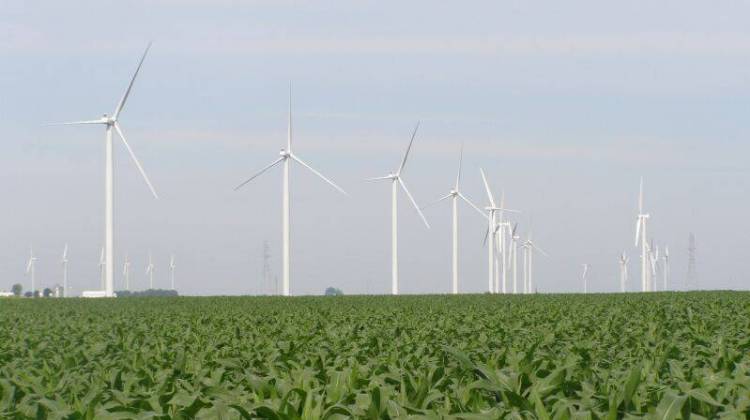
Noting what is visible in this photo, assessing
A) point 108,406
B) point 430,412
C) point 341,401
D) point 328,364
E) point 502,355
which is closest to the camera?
point 430,412

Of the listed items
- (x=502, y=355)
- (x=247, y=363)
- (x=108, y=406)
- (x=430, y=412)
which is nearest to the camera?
(x=430, y=412)

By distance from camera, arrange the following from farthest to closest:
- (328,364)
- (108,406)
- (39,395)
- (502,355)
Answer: (328,364)
(502,355)
(39,395)
(108,406)

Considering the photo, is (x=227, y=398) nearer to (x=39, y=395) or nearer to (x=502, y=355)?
(x=39, y=395)

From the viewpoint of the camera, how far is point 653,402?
6.20 meters

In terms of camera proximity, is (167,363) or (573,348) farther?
(573,348)

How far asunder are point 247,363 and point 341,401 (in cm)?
563

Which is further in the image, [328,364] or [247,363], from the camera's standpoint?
[247,363]

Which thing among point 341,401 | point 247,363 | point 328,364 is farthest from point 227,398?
point 247,363

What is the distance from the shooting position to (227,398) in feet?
19.7

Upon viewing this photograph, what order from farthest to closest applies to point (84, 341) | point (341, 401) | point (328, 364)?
point (84, 341), point (328, 364), point (341, 401)

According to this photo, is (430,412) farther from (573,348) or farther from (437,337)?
(437,337)

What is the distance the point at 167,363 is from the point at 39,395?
4579 mm

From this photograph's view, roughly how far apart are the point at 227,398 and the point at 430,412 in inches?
58.0

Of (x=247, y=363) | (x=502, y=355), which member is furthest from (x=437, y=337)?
(x=502, y=355)
